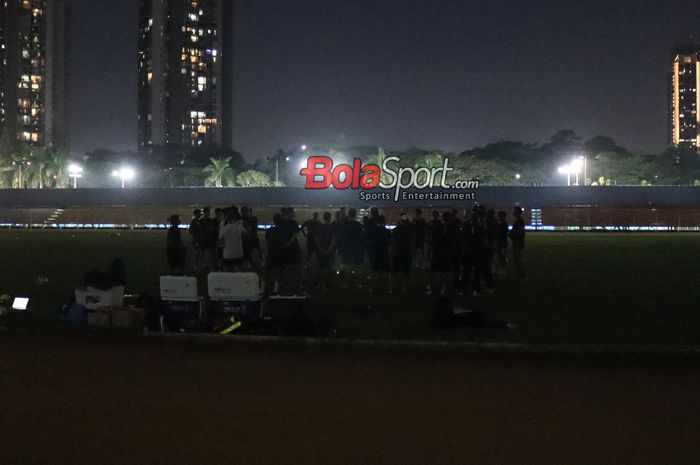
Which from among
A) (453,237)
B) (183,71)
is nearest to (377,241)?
(453,237)

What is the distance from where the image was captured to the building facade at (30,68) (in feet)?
544

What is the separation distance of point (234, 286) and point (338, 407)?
A: 4.91 metres

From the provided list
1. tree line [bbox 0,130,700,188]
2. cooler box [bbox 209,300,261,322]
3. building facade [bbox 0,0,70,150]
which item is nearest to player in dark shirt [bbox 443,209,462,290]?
cooler box [bbox 209,300,261,322]

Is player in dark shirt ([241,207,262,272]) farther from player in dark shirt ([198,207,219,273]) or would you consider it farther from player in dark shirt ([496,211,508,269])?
player in dark shirt ([496,211,508,269])

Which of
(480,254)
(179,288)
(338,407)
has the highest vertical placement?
(480,254)

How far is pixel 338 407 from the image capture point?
26.8 feet

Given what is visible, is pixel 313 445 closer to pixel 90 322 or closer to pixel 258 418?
pixel 258 418

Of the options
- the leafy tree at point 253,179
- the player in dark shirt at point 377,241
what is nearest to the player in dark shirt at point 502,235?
the player in dark shirt at point 377,241

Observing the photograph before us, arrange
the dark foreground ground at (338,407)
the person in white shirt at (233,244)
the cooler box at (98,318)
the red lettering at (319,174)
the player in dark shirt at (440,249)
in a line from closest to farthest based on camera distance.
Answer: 1. the dark foreground ground at (338,407)
2. the cooler box at (98,318)
3. the person in white shirt at (233,244)
4. the player in dark shirt at (440,249)
5. the red lettering at (319,174)

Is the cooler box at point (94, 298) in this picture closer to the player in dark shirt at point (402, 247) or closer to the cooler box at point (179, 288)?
the cooler box at point (179, 288)

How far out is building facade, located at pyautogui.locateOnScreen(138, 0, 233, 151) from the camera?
584ft

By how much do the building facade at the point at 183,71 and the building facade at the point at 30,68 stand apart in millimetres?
18874

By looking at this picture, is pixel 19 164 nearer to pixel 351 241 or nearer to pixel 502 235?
pixel 502 235

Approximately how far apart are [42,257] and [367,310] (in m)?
18.0
